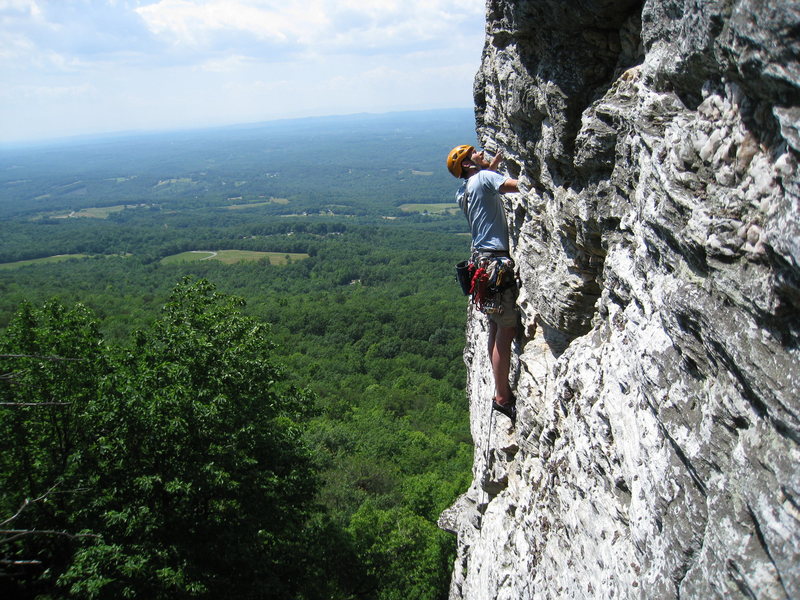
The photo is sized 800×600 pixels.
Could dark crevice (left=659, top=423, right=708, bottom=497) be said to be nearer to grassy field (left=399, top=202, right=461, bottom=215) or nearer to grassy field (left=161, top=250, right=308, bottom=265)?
grassy field (left=161, top=250, right=308, bottom=265)

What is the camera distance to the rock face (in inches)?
88.2

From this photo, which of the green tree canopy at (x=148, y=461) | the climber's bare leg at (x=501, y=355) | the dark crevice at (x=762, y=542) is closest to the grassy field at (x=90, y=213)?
the green tree canopy at (x=148, y=461)

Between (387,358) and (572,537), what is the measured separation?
45853mm

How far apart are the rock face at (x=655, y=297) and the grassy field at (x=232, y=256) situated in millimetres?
91342

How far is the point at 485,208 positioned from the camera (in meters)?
5.48

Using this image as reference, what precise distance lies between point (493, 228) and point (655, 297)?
99.2 inches

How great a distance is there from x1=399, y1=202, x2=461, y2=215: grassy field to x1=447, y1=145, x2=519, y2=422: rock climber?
141 meters

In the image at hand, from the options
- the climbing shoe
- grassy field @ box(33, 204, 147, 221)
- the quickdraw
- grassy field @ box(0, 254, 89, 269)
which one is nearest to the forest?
the quickdraw

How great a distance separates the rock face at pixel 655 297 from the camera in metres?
2.24

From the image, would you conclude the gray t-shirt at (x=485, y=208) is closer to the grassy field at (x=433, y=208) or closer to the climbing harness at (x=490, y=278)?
the climbing harness at (x=490, y=278)

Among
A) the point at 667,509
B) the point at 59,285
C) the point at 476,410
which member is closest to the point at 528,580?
the point at 667,509

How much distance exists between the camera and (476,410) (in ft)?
28.5

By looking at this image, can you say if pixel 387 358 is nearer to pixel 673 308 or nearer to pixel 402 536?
pixel 402 536

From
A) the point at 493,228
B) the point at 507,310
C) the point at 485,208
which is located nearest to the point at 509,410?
the point at 507,310
